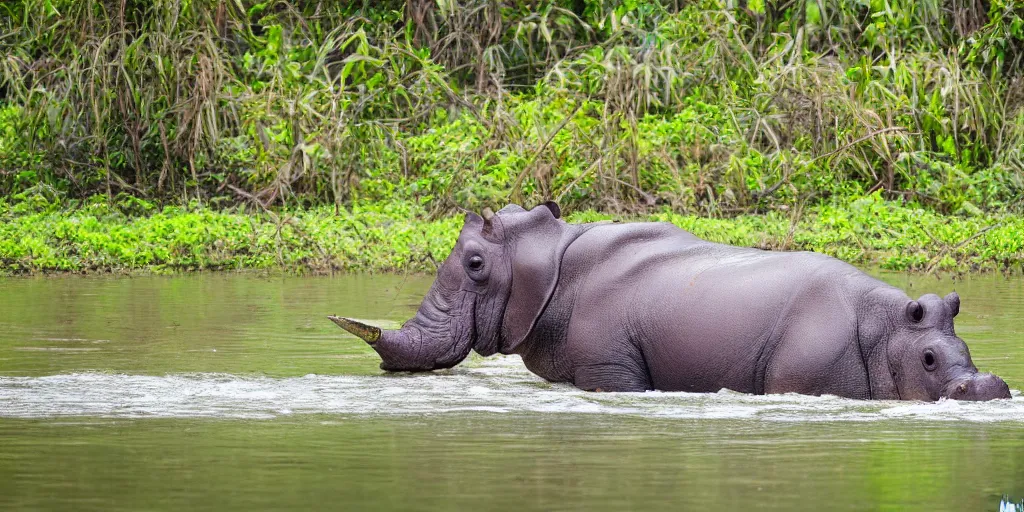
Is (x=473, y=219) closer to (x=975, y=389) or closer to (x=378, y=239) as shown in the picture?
(x=975, y=389)

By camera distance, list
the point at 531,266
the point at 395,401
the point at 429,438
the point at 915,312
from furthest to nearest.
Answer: the point at 531,266, the point at 395,401, the point at 915,312, the point at 429,438

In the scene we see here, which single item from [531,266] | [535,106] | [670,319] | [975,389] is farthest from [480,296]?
[535,106]

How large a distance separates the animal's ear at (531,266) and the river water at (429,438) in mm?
286

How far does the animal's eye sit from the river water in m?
0.16

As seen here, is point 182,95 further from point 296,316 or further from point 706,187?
point 296,316

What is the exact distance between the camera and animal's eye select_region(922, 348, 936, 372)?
7434mm

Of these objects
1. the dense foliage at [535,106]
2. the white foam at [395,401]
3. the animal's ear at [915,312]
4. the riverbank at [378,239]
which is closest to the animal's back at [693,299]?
the white foam at [395,401]

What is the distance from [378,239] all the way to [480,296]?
244 inches

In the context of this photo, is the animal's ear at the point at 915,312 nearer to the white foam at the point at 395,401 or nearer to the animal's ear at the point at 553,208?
the white foam at the point at 395,401

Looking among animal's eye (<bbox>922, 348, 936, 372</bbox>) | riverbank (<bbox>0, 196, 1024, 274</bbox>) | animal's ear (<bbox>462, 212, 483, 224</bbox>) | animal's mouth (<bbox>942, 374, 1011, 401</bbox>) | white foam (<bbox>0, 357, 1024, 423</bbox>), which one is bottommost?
riverbank (<bbox>0, 196, 1024, 274</bbox>)

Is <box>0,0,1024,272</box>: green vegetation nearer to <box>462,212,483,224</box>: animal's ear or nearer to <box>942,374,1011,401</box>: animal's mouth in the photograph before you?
<box>462,212,483,224</box>: animal's ear

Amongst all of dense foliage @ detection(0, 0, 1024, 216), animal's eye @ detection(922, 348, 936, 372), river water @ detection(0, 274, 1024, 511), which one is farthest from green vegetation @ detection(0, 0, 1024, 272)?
animal's eye @ detection(922, 348, 936, 372)

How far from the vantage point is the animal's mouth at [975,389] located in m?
7.35

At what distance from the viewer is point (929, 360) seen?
7449 millimetres
